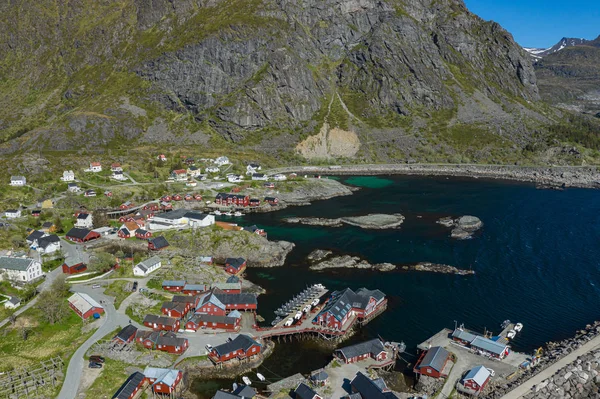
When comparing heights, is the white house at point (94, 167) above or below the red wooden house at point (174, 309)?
above

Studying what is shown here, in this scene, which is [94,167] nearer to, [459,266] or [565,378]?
[459,266]

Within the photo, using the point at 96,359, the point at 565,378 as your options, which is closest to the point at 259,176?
the point at 96,359

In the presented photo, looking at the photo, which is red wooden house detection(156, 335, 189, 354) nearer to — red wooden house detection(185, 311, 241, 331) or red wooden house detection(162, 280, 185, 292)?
red wooden house detection(185, 311, 241, 331)

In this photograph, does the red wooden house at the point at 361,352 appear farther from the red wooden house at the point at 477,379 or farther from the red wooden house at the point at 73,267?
the red wooden house at the point at 73,267

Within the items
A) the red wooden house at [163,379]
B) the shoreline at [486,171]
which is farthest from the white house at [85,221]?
the shoreline at [486,171]

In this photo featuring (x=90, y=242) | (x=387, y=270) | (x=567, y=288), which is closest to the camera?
(x=567, y=288)

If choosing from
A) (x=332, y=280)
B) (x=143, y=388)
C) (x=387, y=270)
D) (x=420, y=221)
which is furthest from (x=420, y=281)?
(x=143, y=388)

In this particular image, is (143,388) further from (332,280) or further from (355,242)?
(355,242)
